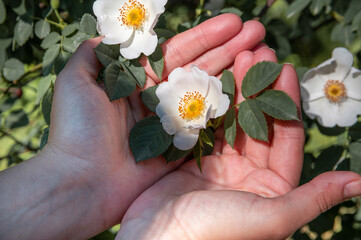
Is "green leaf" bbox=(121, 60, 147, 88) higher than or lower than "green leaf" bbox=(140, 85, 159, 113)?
higher

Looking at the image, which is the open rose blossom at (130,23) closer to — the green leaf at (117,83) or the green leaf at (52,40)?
the green leaf at (117,83)

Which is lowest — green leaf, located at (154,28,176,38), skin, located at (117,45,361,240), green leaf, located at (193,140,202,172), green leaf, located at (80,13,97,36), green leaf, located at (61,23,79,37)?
skin, located at (117,45,361,240)

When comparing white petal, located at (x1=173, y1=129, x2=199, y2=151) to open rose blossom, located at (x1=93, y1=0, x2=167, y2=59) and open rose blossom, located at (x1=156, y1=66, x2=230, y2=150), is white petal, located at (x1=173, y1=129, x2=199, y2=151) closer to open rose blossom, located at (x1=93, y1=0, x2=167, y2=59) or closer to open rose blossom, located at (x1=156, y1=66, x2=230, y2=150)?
open rose blossom, located at (x1=156, y1=66, x2=230, y2=150)

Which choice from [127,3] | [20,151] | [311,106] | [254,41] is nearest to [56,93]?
[127,3]

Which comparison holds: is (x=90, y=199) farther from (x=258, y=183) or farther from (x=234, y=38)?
(x=234, y=38)

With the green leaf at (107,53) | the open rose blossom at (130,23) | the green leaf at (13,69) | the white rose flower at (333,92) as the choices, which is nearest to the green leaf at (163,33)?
the open rose blossom at (130,23)

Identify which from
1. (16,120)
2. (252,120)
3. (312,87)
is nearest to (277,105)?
(252,120)

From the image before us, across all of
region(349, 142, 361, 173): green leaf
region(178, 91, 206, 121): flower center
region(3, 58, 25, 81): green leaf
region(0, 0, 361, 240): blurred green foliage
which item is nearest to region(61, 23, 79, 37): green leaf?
region(0, 0, 361, 240): blurred green foliage
